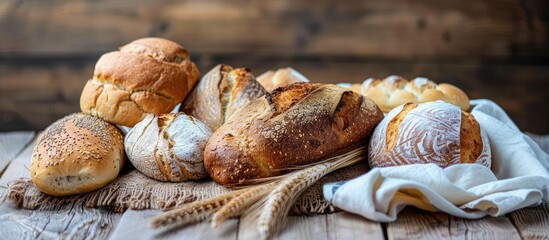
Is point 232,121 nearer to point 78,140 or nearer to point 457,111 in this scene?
point 78,140

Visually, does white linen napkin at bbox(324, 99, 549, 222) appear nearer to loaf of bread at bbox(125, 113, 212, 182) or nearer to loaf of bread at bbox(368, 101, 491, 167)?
loaf of bread at bbox(368, 101, 491, 167)

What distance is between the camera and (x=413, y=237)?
127cm

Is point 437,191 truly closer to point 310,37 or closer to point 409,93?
point 409,93

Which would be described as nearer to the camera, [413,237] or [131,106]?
[413,237]

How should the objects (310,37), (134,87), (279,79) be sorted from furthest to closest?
(310,37)
(279,79)
(134,87)

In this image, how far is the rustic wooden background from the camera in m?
2.87

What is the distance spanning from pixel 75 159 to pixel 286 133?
49 cm

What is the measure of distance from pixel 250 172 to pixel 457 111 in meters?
0.52

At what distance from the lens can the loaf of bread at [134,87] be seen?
168 centimetres

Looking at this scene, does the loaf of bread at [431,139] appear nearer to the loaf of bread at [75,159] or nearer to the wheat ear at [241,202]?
the wheat ear at [241,202]

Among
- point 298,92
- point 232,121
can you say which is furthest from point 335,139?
point 232,121

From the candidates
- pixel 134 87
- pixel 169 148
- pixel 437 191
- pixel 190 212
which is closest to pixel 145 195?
pixel 169 148

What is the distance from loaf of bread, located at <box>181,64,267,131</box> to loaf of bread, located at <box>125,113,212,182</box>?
0.43 feet

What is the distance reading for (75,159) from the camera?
1.44 m
